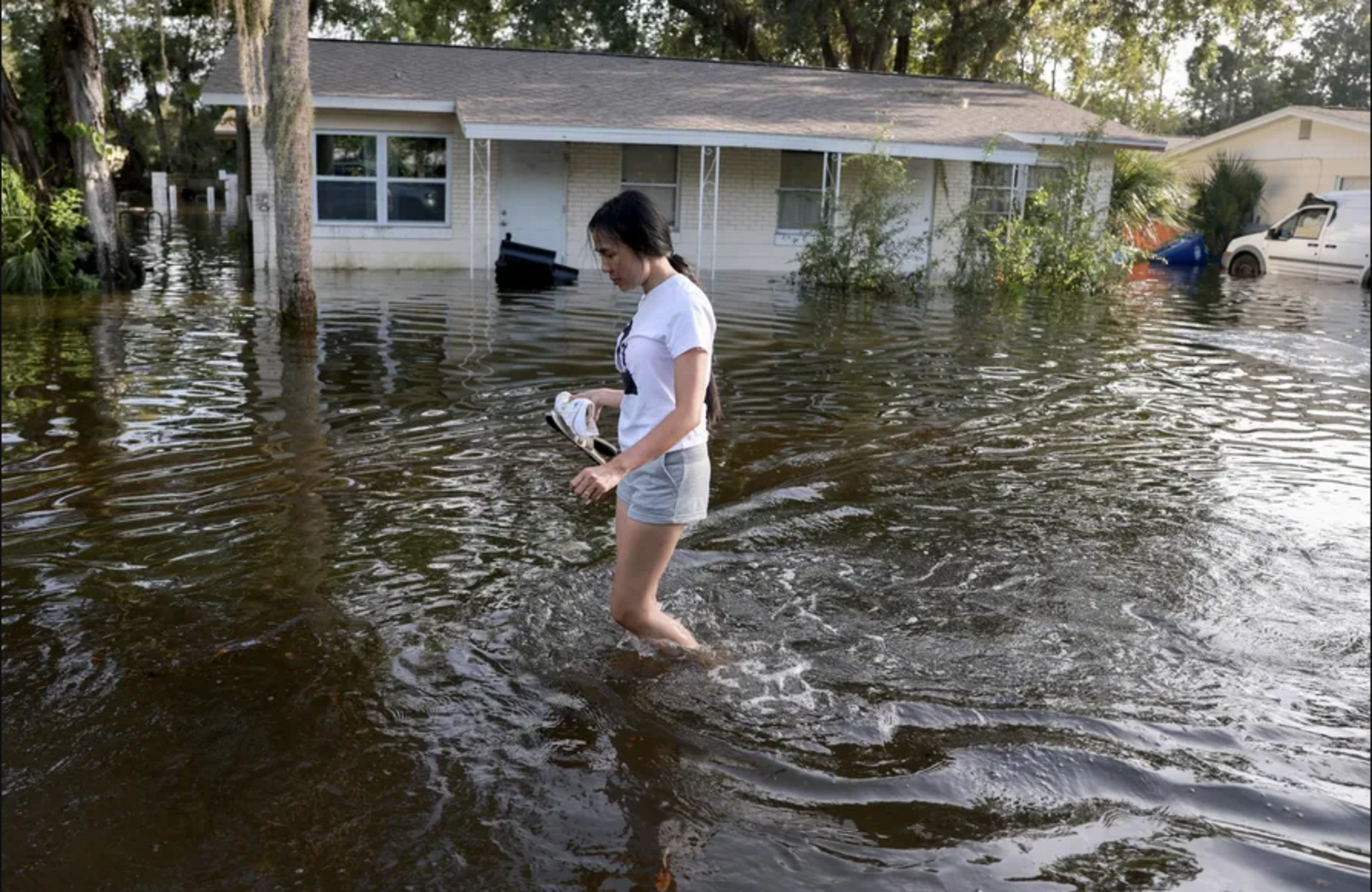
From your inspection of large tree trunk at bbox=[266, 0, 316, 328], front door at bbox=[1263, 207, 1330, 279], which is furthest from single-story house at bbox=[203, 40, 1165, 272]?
large tree trunk at bbox=[266, 0, 316, 328]

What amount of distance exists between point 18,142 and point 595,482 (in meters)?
17.3

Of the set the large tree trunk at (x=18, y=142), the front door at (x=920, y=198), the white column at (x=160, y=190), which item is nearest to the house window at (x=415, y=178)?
the large tree trunk at (x=18, y=142)

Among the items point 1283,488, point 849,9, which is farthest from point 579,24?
point 1283,488

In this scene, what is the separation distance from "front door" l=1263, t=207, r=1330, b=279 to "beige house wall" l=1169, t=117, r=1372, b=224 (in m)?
4.63

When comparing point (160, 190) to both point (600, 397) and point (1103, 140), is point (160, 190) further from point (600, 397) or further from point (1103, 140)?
point (600, 397)

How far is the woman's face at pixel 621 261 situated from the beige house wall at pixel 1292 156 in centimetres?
3057

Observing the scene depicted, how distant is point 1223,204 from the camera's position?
104 feet

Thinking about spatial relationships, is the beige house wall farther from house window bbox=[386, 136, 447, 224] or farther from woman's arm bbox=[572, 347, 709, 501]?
woman's arm bbox=[572, 347, 709, 501]

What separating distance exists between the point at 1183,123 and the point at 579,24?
156 ft

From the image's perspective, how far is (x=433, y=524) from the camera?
644cm

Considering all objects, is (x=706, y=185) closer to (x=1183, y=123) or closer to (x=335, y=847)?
(x=335, y=847)

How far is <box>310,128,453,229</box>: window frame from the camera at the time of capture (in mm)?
20547

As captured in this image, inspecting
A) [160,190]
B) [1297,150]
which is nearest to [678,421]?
[1297,150]

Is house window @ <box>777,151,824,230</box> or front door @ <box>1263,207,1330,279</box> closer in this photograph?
house window @ <box>777,151,824,230</box>
